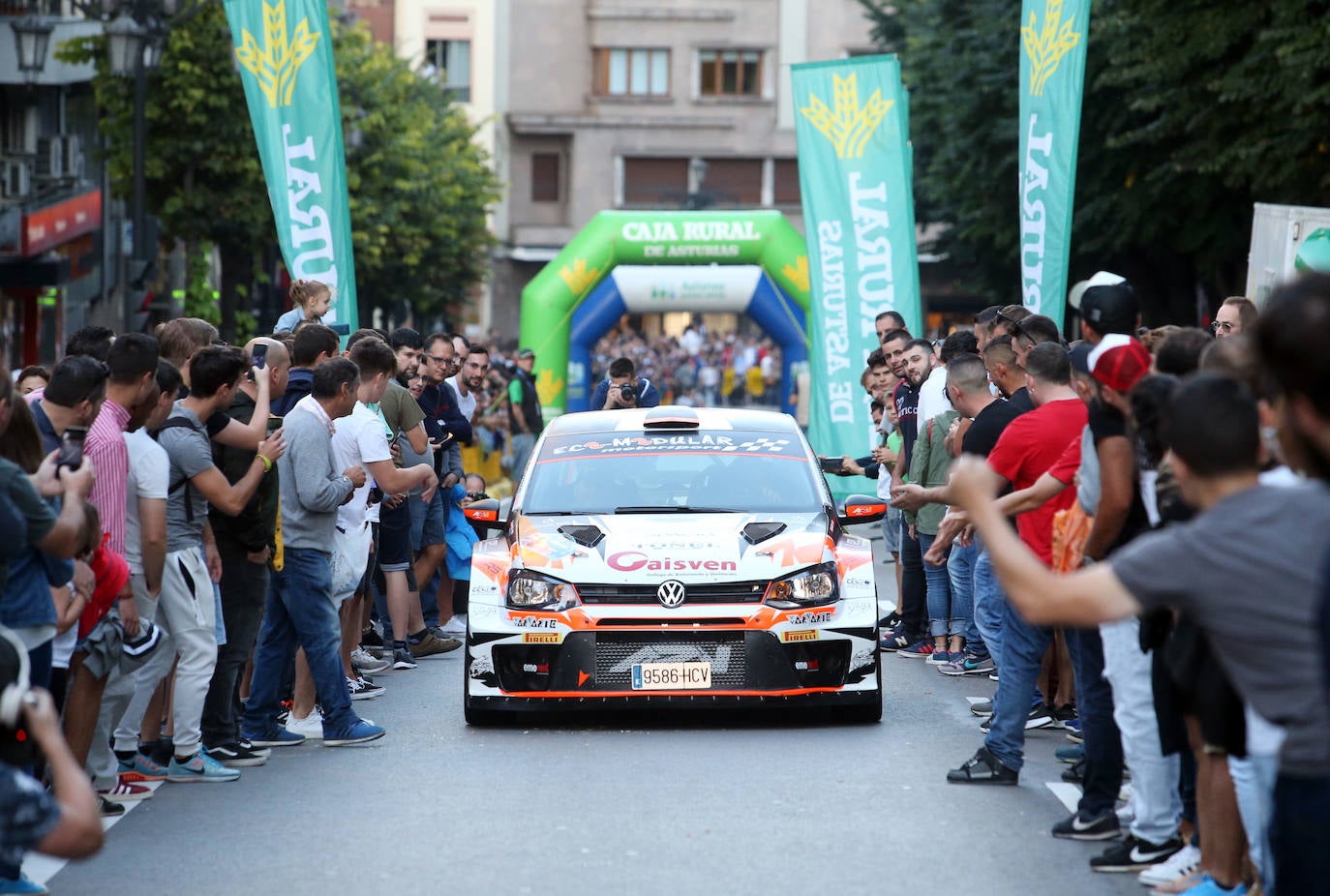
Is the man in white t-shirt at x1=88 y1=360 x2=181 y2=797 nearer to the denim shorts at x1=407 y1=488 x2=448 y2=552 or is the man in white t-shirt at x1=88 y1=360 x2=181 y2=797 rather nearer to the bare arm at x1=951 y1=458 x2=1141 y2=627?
the bare arm at x1=951 y1=458 x2=1141 y2=627

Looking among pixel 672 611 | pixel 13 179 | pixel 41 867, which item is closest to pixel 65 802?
pixel 41 867

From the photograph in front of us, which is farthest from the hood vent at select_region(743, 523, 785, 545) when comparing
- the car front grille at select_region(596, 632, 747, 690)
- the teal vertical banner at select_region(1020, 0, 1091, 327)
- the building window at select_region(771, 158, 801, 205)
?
the building window at select_region(771, 158, 801, 205)

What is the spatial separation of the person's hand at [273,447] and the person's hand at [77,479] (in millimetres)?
2278

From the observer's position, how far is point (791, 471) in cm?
1077

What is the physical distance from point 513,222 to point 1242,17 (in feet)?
174

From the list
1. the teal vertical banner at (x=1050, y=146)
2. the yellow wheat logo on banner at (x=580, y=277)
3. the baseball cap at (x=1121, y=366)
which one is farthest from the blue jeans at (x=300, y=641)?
the yellow wheat logo on banner at (x=580, y=277)

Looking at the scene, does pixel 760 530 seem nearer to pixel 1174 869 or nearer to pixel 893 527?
pixel 1174 869

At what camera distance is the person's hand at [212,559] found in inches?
346

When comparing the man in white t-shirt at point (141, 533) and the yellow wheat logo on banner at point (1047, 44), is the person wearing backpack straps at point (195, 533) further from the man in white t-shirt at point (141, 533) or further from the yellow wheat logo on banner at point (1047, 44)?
the yellow wheat logo on banner at point (1047, 44)

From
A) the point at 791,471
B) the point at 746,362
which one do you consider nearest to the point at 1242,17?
the point at 791,471

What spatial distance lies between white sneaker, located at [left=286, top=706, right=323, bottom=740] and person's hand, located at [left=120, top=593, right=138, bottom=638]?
208 centimetres

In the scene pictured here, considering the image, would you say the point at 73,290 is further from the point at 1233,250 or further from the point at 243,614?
the point at 243,614

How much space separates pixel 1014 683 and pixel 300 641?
11.3 feet

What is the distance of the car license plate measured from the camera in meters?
9.60
